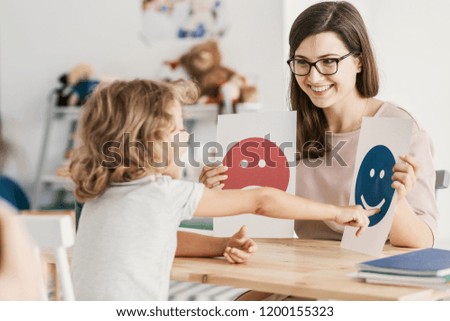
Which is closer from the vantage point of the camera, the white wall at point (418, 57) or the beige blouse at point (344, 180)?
the beige blouse at point (344, 180)

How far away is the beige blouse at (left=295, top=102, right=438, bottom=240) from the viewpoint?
4.53 ft

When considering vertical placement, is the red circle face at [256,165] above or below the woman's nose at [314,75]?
below

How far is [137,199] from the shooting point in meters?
1.04

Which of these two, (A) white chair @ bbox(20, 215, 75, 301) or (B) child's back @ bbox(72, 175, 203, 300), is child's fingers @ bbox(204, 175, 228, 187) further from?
(A) white chair @ bbox(20, 215, 75, 301)

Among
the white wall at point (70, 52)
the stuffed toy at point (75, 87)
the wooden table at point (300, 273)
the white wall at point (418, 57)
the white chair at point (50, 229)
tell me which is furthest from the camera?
the stuffed toy at point (75, 87)

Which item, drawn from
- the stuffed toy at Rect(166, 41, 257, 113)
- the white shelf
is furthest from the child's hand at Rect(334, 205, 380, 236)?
the white shelf

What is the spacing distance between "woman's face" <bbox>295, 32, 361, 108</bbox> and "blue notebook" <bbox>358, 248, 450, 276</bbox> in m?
0.46

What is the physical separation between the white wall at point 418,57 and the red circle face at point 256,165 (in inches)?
72.5

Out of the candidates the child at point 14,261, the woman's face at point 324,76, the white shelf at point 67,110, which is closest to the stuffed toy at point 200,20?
the white shelf at point 67,110

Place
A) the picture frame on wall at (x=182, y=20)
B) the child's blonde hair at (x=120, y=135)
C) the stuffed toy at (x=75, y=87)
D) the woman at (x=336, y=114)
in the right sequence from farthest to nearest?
1. the stuffed toy at (x=75, y=87)
2. the picture frame on wall at (x=182, y=20)
3. the woman at (x=336, y=114)
4. the child's blonde hair at (x=120, y=135)

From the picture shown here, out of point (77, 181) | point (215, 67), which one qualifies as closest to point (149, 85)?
point (77, 181)

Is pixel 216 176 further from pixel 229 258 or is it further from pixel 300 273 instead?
pixel 300 273

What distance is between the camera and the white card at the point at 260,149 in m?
1.39

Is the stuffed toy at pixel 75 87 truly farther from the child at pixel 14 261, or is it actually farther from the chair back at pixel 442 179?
the child at pixel 14 261
